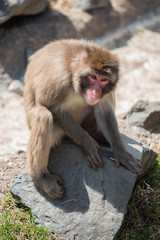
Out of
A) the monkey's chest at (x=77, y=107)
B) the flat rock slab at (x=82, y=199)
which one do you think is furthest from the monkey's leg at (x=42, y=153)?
the monkey's chest at (x=77, y=107)

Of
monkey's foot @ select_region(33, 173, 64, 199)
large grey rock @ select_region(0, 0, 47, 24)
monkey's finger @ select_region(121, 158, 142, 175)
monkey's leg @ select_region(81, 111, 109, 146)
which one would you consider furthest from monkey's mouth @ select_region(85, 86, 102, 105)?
large grey rock @ select_region(0, 0, 47, 24)

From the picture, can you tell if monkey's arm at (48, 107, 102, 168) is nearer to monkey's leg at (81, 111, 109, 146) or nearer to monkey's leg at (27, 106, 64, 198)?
monkey's leg at (27, 106, 64, 198)

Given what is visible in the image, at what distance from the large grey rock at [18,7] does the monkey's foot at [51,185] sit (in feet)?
18.2

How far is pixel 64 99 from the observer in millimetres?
4812

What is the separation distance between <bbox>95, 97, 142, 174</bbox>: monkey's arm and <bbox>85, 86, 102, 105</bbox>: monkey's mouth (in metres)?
0.74

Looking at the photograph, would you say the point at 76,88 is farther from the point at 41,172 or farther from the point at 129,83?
the point at 129,83

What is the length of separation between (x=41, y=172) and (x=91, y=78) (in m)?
1.56

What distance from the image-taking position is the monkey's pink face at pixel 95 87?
4.52 metres

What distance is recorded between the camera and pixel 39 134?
14.8 ft

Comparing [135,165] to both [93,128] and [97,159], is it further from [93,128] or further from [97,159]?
[93,128]

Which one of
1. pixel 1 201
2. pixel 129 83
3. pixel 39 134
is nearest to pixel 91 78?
pixel 39 134

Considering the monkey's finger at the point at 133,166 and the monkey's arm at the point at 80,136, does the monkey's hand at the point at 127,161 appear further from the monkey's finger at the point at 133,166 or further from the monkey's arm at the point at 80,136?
the monkey's arm at the point at 80,136

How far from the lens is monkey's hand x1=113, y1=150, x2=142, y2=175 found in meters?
4.74

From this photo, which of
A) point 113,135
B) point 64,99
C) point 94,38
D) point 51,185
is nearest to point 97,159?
point 113,135
